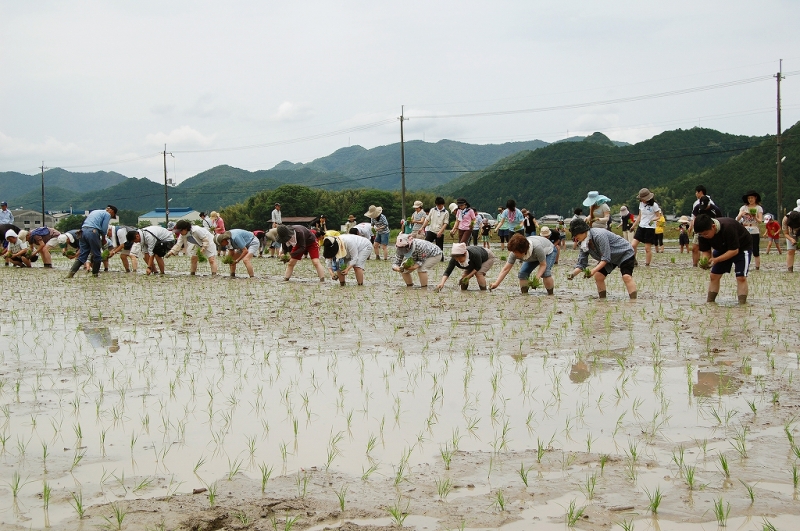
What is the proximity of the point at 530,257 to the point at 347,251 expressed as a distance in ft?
10.6

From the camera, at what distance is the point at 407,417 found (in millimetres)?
4918

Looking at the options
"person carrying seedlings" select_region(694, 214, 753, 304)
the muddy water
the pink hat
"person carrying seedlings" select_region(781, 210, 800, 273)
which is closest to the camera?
the muddy water

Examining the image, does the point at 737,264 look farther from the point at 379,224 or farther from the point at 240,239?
the point at 379,224

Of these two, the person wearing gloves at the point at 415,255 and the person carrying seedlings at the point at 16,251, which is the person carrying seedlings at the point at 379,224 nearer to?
the person wearing gloves at the point at 415,255

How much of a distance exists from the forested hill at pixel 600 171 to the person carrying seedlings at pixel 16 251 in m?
64.4

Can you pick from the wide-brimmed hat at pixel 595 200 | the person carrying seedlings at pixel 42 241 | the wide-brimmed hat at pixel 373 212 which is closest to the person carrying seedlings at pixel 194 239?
the wide-brimmed hat at pixel 373 212

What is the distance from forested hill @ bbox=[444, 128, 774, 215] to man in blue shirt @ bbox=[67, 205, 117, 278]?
2623 inches

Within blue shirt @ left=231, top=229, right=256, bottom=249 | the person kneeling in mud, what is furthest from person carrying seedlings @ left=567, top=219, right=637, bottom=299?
blue shirt @ left=231, top=229, right=256, bottom=249

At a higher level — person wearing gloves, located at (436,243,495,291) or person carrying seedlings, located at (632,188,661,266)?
person carrying seedlings, located at (632,188,661,266)

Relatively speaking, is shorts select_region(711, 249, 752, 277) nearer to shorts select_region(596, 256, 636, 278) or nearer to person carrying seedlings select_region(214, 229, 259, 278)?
shorts select_region(596, 256, 636, 278)

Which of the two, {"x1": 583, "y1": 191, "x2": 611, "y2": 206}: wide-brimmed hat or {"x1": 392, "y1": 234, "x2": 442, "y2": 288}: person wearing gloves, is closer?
{"x1": 392, "y1": 234, "x2": 442, "y2": 288}: person wearing gloves

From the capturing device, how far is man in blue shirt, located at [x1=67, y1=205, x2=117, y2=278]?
15141 millimetres

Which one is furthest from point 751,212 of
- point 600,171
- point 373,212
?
point 600,171

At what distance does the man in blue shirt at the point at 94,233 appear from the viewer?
15141 millimetres
